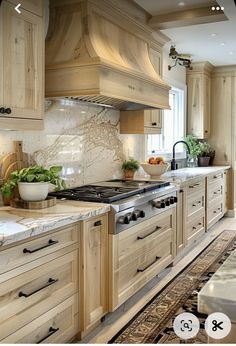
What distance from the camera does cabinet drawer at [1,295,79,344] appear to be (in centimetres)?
202

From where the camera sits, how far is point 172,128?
635 cm

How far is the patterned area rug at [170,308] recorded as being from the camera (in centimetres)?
265

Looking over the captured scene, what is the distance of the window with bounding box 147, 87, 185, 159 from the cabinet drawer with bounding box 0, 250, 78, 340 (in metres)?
3.51

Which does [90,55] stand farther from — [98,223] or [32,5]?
[98,223]

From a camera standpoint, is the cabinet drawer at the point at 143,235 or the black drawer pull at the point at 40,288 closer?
the black drawer pull at the point at 40,288

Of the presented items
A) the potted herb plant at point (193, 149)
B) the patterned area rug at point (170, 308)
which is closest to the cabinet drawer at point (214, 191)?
the potted herb plant at point (193, 149)

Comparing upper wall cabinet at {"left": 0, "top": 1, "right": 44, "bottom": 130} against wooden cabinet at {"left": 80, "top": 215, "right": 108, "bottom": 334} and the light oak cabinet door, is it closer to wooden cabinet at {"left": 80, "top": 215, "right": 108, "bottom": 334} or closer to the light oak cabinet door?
the light oak cabinet door

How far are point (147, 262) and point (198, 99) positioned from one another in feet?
13.0

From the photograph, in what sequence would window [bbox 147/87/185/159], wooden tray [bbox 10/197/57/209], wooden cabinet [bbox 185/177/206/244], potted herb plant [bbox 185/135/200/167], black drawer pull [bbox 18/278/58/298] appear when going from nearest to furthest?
black drawer pull [bbox 18/278/58/298]
wooden tray [bbox 10/197/57/209]
wooden cabinet [bbox 185/177/206/244]
window [bbox 147/87/185/159]
potted herb plant [bbox 185/135/200/167]

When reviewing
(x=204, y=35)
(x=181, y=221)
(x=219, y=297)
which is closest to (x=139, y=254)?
(x=181, y=221)

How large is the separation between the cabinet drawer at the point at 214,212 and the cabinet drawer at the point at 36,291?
359 centimetres

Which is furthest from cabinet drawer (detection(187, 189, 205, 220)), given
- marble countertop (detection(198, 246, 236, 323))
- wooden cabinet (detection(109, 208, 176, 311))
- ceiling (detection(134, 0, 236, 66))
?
marble countertop (detection(198, 246, 236, 323))

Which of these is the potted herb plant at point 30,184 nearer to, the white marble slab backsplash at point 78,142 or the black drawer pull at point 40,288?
the white marble slab backsplash at point 78,142

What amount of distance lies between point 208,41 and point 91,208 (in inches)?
136
